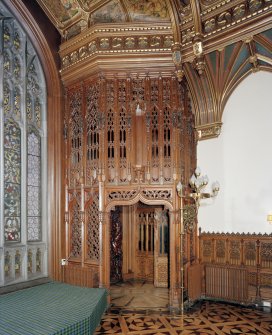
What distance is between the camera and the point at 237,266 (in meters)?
7.63

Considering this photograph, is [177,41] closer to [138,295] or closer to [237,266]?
[237,266]

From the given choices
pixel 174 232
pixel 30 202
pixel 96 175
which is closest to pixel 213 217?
pixel 174 232

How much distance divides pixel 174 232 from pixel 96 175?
2.10m

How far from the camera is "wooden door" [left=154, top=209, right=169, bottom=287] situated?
29.7ft

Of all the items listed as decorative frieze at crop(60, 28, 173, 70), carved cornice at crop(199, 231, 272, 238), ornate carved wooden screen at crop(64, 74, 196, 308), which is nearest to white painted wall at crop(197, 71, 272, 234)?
carved cornice at crop(199, 231, 272, 238)

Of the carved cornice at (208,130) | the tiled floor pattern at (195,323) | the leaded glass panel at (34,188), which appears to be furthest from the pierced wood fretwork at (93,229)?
the carved cornice at (208,130)

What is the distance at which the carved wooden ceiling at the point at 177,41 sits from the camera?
6.54 metres

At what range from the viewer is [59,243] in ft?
25.7

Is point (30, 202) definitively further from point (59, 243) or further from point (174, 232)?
point (174, 232)

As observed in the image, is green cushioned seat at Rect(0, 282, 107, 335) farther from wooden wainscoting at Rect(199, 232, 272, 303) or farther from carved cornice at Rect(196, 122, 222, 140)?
carved cornice at Rect(196, 122, 222, 140)

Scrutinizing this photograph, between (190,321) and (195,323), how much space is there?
13 cm

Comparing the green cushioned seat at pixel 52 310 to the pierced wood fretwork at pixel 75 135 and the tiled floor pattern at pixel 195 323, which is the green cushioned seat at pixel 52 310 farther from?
the pierced wood fretwork at pixel 75 135

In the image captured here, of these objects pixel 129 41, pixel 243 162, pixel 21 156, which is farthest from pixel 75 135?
pixel 243 162

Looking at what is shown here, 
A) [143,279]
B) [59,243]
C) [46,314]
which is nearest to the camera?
[46,314]
